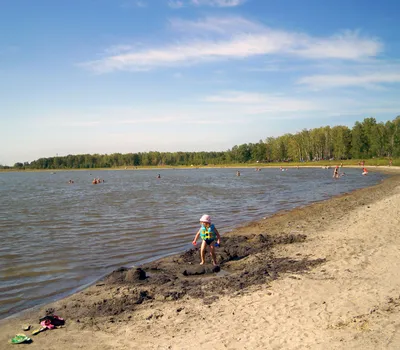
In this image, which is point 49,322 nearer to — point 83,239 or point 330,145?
point 83,239

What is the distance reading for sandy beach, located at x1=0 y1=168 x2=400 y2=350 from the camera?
6.13m

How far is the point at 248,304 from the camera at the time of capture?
7707 mm

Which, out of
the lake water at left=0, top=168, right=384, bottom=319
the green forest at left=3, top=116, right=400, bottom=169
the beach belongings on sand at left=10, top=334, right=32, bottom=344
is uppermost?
the green forest at left=3, top=116, right=400, bottom=169

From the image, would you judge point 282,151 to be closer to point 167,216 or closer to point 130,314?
point 167,216

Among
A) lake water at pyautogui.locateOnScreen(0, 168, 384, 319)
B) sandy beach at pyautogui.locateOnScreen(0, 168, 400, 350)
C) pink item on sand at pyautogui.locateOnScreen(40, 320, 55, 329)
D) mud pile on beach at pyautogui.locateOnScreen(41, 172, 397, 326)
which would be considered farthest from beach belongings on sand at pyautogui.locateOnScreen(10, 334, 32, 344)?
lake water at pyautogui.locateOnScreen(0, 168, 384, 319)

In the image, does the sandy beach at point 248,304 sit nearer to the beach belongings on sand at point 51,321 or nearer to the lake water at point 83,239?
the beach belongings on sand at point 51,321

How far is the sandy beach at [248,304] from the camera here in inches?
241

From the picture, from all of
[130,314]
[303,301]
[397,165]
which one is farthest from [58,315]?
[397,165]

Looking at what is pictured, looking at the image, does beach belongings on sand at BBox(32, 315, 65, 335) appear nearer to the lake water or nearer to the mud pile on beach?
the mud pile on beach

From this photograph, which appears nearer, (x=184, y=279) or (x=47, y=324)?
(x=47, y=324)

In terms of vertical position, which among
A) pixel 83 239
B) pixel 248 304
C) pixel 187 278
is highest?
pixel 248 304

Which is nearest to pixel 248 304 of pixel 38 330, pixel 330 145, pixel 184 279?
pixel 184 279

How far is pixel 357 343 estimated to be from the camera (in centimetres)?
553

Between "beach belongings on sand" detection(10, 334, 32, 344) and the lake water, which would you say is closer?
"beach belongings on sand" detection(10, 334, 32, 344)
